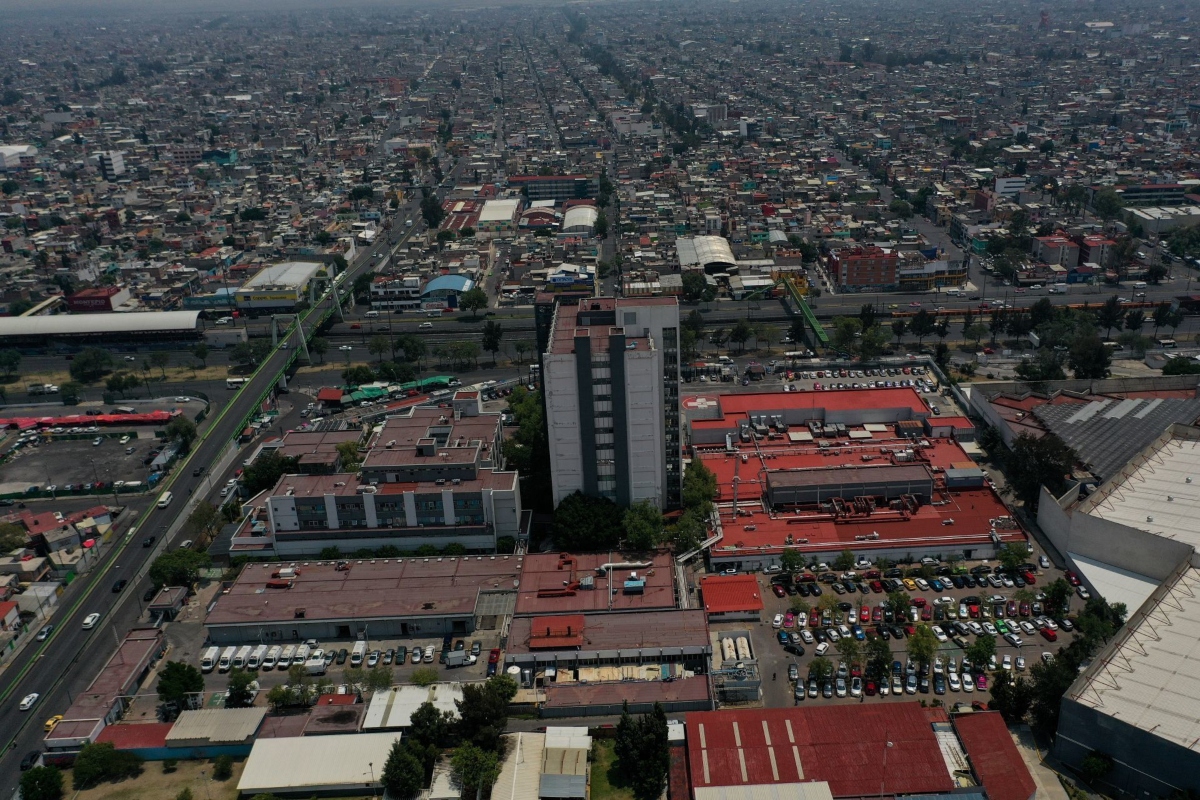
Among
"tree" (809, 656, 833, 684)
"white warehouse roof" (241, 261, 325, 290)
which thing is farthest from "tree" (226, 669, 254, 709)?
"white warehouse roof" (241, 261, 325, 290)

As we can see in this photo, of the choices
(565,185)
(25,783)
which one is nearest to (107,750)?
(25,783)

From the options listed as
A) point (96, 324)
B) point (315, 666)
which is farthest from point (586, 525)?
point (96, 324)

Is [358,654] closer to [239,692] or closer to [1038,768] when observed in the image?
[239,692]

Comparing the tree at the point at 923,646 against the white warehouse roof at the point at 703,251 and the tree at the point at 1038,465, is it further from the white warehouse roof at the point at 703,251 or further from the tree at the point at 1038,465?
the white warehouse roof at the point at 703,251

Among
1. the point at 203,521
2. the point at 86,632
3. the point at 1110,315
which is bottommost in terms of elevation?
the point at 86,632

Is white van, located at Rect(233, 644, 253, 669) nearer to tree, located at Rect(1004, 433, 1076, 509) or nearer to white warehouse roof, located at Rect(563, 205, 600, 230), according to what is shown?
tree, located at Rect(1004, 433, 1076, 509)

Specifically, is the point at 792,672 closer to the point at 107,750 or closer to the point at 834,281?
the point at 107,750
